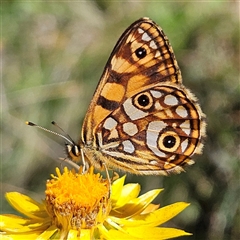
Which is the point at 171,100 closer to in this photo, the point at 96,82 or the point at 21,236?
the point at 21,236

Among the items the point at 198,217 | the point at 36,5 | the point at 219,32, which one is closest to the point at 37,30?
the point at 36,5

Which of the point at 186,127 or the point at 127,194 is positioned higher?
the point at 186,127

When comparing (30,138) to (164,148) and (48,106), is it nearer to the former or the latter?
(48,106)

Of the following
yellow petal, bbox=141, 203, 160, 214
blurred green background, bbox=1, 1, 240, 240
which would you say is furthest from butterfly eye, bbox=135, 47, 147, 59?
blurred green background, bbox=1, 1, 240, 240

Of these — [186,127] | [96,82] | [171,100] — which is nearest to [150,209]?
[186,127]

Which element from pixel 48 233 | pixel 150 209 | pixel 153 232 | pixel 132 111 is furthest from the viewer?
pixel 132 111

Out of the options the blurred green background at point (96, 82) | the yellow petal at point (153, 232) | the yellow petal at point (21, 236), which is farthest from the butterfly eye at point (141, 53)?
the blurred green background at point (96, 82)
